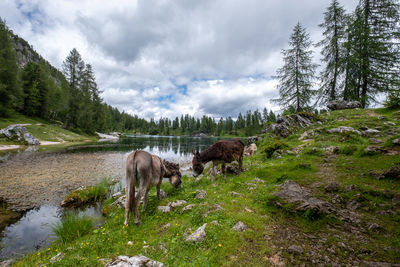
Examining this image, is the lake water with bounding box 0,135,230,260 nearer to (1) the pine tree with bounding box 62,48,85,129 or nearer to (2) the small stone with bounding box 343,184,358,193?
(2) the small stone with bounding box 343,184,358,193

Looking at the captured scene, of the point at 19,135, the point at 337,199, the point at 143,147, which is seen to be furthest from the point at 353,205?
the point at 19,135

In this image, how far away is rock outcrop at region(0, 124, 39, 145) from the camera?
29291mm

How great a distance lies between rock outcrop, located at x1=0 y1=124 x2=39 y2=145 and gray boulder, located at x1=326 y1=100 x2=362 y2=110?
56.0 metres

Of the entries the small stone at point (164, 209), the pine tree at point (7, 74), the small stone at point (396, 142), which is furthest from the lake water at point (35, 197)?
the pine tree at point (7, 74)

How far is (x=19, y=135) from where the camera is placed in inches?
1185

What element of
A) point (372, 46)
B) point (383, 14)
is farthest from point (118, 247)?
point (383, 14)

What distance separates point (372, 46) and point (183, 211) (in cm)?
3466

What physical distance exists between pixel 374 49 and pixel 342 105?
8.55 metres

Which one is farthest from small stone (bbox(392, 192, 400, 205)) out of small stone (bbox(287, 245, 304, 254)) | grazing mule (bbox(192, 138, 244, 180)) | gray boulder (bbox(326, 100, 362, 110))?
gray boulder (bbox(326, 100, 362, 110))

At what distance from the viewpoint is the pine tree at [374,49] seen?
71.5ft

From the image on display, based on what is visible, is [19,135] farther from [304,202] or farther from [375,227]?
[375,227]

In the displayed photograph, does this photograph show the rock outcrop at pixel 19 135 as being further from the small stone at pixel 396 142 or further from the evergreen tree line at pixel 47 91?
the small stone at pixel 396 142

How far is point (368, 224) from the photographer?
4.01m

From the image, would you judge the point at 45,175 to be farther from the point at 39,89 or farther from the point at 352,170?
the point at 39,89
